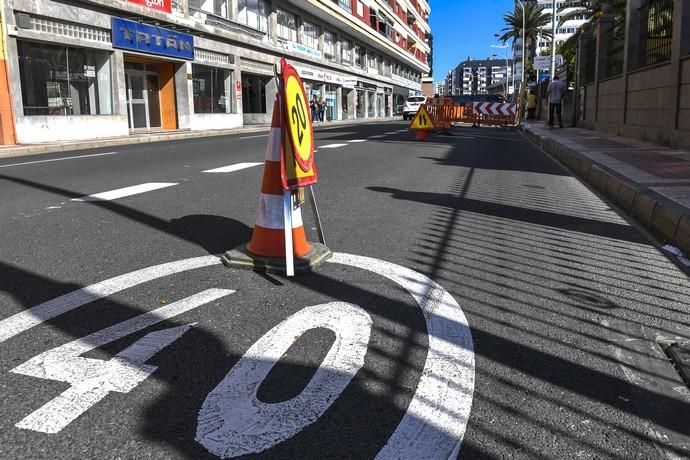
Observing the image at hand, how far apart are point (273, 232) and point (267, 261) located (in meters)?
0.24

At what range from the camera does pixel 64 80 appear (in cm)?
2019

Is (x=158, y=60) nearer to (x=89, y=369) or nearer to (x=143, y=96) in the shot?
(x=143, y=96)

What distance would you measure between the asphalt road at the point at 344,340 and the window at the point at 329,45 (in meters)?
42.8

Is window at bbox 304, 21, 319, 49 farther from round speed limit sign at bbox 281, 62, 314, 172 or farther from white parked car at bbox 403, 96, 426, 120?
round speed limit sign at bbox 281, 62, 314, 172

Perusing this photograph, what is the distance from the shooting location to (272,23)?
1447 inches

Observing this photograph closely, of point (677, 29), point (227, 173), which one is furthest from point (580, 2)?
point (227, 173)

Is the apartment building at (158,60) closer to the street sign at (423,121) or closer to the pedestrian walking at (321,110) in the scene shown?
the pedestrian walking at (321,110)

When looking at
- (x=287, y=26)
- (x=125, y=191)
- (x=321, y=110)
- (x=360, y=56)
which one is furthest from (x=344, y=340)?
(x=360, y=56)

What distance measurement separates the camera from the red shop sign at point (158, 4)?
2416cm

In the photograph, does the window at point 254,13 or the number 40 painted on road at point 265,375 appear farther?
the window at point 254,13

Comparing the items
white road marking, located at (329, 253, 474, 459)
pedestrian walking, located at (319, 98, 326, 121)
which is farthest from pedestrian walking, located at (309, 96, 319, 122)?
white road marking, located at (329, 253, 474, 459)

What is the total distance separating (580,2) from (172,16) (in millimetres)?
30862

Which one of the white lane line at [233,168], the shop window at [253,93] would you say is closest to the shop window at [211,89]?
the shop window at [253,93]

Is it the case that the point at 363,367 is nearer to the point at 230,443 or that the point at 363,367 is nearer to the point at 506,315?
the point at 230,443
